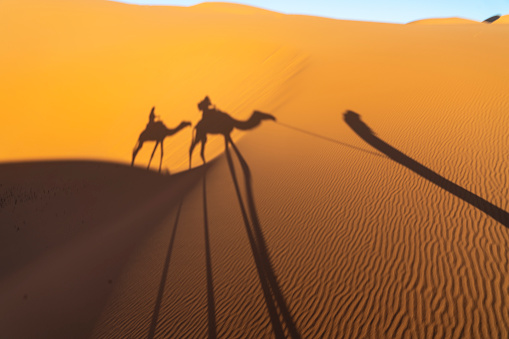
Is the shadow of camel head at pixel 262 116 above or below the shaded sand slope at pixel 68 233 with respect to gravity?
above

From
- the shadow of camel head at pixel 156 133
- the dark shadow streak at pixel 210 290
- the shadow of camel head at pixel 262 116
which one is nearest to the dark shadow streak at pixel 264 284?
the dark shadow streak at pixel 210 290

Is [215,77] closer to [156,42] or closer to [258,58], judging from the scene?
[258,58]

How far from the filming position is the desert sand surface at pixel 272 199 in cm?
499

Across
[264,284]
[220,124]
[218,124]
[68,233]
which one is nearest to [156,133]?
[218,124]

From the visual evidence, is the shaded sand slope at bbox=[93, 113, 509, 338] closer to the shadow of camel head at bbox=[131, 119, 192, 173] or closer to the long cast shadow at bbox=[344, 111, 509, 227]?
the long cast shadow at bbox=[344, 111, 509, 227]

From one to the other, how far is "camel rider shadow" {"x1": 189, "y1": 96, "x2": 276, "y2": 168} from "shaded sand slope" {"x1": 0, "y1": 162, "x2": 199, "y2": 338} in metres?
2.65

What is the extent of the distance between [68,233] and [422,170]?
444 inches

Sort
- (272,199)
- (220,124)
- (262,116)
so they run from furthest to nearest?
(220,124)
(262,116)
(272,199)

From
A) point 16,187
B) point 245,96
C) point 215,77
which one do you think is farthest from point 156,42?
point 16,187

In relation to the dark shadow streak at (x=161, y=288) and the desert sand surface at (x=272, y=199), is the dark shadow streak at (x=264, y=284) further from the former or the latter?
the dark shadow streak at (x=161, y=288)

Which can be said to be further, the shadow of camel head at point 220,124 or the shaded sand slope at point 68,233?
the shadow of camel head at point 220,124

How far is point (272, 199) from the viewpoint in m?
8.27

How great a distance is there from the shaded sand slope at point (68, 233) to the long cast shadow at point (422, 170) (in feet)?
21.6

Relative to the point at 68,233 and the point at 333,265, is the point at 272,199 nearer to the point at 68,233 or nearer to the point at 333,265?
the point at 333,265
